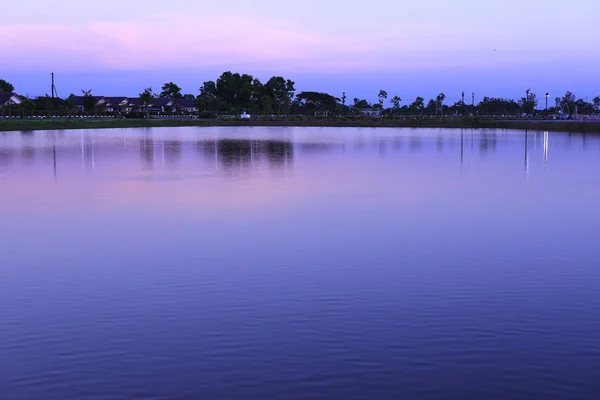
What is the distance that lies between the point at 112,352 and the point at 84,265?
17.5 feet

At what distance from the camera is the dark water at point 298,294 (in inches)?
316

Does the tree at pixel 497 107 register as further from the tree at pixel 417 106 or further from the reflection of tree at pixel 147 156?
the reflection of tree at pixel 147 156

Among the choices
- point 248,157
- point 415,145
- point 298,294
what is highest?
point 415,145

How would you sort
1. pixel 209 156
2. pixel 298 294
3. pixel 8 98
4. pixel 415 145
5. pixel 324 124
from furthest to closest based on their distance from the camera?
pixel 8 98 → pixel 324 124 → pixel 415 145 → pixel 209 156 → pixel 298 294

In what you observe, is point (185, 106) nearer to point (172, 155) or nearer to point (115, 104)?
point (115, 104)

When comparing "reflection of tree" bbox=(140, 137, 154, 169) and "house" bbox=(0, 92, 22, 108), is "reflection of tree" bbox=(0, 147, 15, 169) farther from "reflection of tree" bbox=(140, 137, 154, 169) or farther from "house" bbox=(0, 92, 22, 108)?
"house" bbox=(0, 92, 22, 108)

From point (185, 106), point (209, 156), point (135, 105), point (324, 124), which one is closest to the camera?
point (209, 156)

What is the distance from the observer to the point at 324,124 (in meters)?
124

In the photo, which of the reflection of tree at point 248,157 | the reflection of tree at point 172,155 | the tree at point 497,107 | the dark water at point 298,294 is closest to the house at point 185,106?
the tree at point 497,107

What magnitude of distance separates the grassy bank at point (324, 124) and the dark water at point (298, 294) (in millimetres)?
67413

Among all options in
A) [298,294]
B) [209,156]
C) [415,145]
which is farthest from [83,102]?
[298,294]

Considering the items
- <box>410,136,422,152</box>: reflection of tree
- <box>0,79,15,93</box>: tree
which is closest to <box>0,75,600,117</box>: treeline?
<box>0,79,15,93</box>: tree

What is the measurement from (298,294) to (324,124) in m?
114

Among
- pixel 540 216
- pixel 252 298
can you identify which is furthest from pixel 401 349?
pixel 540 216
